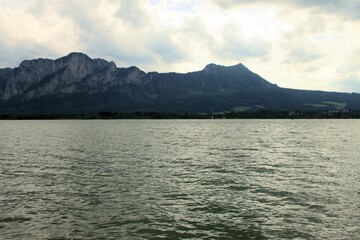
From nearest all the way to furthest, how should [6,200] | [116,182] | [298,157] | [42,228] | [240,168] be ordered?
[42,228] → [6,200] → [116,182] → [240,168] → [298,157]

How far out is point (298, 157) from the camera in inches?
2484

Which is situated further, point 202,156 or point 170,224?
point 202,156

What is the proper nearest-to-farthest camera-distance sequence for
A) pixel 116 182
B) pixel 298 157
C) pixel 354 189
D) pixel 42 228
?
pixel 42 228 → pixel 354 189 → pixel 116 182 → pixel 298 157

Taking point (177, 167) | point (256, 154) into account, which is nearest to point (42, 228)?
point (177, 167)

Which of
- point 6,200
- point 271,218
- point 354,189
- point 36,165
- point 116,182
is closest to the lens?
point 271,218

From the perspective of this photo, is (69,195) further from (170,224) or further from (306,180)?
(306,180)

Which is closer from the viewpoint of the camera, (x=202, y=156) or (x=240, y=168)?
(x=240, y=168)

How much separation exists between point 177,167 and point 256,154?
2177 cm

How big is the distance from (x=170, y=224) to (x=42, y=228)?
8.72m

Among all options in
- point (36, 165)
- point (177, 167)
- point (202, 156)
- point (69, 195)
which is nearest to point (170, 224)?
point (69, 195)

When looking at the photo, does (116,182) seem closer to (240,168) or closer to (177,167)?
(177,167)

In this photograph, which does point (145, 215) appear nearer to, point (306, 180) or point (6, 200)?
point (6, 200)

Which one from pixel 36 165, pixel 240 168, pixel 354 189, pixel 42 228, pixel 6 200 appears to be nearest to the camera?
pixel 42 228

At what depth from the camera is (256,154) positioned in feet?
220
